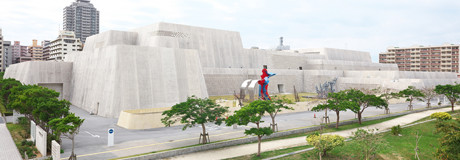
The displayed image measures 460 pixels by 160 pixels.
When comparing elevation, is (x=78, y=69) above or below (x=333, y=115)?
above

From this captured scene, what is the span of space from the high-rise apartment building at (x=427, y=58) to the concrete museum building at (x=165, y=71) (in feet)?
112

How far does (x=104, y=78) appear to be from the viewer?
3975cm

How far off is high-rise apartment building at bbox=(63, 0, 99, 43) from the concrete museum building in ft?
351

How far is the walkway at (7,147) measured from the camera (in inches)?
792

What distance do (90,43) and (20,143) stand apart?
46930mm

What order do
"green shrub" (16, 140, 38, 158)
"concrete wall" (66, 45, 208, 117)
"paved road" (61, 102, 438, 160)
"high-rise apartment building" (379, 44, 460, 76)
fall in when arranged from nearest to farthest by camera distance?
"green shrub" (16, 140, 38, 158) < "paved road" (61, 102, 438, 160) < "concrete wall" (66, 45, 208, 117) < "high-rise apartment building" (379, 44, 460, 76)

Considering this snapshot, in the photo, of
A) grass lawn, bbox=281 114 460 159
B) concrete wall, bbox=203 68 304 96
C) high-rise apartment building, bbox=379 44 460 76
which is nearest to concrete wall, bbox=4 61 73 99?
concrete wall, bbox=203 68 304 96

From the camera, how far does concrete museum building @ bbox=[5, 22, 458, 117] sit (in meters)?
38.6

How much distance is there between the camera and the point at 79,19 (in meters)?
159

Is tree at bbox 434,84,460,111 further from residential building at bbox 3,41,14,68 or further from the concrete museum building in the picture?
residential building at bbox 3,41,14,68

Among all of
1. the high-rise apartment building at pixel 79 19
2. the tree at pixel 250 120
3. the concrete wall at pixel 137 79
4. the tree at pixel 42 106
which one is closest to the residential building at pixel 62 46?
the high-rise apartment building at pixel 79 19

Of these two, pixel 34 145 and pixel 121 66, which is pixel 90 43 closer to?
pixel 121 66

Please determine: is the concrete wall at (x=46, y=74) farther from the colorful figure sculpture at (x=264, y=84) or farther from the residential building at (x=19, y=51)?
the residential building at (x=19, y=51)

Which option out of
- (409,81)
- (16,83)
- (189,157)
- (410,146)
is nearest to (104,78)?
(16,83)
